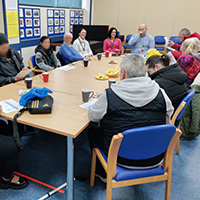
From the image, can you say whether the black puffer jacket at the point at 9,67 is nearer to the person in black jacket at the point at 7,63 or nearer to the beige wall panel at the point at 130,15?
the person in black jacket at the point at 7,63

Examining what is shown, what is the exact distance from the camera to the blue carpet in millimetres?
1795

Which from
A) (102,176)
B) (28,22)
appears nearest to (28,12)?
(28,22)

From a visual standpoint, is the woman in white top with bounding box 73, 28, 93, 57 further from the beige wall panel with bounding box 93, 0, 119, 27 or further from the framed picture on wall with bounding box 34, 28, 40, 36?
the beige wall panel with bounding box 93, 0, 119, 27

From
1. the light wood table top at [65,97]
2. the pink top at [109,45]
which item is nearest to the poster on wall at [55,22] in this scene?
the pink top at [109,45]

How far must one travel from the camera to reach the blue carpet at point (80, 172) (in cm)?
179

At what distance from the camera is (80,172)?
2.05 m

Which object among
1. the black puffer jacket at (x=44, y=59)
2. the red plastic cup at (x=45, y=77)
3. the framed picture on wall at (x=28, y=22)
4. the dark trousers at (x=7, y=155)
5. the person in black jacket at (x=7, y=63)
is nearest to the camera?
the dark trousers at (x=7, y=155)

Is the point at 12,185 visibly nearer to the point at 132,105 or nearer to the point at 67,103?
the point at 67,103

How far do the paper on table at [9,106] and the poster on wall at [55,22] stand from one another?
4.26 meters

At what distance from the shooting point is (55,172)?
6.64ft

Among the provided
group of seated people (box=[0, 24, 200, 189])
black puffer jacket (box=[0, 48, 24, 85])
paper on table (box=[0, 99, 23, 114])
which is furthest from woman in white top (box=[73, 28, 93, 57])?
paper on table (box=[0, 99, 23, 114])

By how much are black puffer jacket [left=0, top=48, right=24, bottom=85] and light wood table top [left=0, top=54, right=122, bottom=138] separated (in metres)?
0.37

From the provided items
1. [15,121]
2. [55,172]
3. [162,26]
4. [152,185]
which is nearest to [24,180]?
[55,172]

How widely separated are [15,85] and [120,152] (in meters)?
1.51
